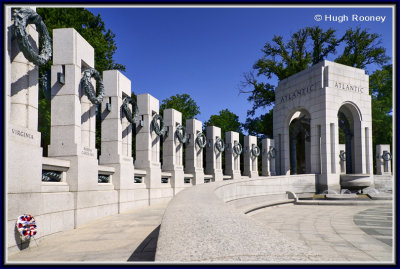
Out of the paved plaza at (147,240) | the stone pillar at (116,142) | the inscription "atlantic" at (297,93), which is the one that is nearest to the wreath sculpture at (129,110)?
the stone pillar at (116,142)

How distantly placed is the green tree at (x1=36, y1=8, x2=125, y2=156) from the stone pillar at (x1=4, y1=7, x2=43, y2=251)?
526 inches

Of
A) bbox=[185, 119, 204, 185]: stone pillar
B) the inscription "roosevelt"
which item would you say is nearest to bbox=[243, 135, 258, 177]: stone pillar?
bbox=[185, 119, 204, 185]: stone pillar

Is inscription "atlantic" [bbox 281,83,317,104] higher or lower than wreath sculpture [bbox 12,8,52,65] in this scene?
higher

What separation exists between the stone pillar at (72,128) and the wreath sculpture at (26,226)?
273 centimetres

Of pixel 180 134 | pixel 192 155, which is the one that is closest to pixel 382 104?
pixel 192 155

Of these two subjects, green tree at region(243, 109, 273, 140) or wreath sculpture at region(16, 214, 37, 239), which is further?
green tree at region(243, 109, 273, 140)

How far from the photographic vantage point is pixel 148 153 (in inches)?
693

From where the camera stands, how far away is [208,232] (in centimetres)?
449

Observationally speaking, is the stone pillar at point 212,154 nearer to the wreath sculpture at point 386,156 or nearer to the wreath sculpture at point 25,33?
the wreath sculpture at point 25,33

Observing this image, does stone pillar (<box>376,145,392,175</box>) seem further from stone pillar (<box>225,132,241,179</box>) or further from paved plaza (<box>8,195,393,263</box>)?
paved plaza (<box>8,195,393,263</box>)

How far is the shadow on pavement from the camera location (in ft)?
21.2

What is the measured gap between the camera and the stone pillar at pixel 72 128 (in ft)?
35.4
